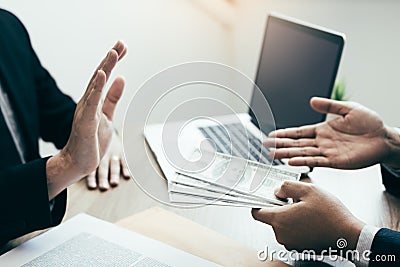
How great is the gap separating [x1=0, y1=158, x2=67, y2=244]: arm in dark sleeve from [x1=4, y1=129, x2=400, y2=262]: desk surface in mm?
78

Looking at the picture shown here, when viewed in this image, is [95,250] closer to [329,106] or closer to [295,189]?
[295,189]

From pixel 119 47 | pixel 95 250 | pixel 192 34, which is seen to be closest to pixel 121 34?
pixel 192 34

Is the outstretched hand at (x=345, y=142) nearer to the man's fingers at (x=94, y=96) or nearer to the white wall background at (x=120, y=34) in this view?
the man's fingers at (x=94, y=96)

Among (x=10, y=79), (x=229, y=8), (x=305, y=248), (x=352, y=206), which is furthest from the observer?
(x=229, y=8)

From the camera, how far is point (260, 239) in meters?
0.89

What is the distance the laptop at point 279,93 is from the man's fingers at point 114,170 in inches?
3.3

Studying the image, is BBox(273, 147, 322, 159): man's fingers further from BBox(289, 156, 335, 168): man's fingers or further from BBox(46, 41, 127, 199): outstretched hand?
BBox(46, 41, 127, 199): outstretched hand

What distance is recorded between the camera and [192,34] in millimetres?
2172

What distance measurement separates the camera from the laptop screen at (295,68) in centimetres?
114

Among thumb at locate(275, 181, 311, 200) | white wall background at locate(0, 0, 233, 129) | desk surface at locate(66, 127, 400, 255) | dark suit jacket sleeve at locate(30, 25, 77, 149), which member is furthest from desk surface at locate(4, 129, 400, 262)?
white wall background at locate(0, 0, 233, 129)

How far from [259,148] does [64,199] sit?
373mm

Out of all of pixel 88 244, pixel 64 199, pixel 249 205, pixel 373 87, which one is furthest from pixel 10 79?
pixel 373 87

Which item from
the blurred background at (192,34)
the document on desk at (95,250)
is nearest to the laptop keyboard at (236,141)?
the document on desk at (95,250)

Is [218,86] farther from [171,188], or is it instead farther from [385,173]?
[385,173]
